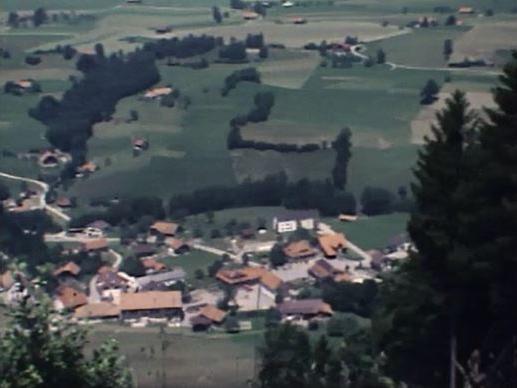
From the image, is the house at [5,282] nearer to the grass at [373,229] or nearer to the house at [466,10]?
the grass at [373,229]

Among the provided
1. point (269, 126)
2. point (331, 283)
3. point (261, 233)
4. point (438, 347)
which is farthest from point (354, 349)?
point (269, 126)

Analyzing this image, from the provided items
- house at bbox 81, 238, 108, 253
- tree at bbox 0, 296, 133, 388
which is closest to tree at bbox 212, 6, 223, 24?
house at bbox 81, 238, 108, 253

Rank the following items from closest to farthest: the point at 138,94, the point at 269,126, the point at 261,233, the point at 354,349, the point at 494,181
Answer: the point at 494,181 < the point at 354,349 < the point at 261,233 < the point at 269,126 < the point at 138,94

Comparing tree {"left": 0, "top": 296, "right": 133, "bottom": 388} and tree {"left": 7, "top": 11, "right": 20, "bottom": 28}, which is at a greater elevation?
tree {"left": 0, "top": 296, "right": 133, "bottom": 388}

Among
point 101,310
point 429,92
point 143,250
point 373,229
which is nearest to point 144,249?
point 143,250

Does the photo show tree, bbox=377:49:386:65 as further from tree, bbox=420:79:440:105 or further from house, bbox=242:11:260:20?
house, bbox=242:11:260:20

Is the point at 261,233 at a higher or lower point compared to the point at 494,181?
lower

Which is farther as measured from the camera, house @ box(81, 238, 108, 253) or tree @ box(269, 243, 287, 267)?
house @ box(81, 238, 108, 253)

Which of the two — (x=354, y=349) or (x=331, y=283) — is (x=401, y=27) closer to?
(x=331, y=283)
